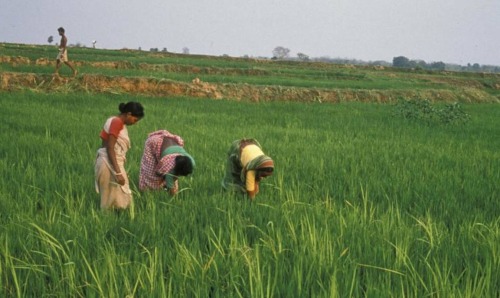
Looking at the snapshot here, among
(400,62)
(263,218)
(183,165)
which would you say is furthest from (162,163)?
(400,62)

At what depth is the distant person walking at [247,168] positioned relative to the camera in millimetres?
3270

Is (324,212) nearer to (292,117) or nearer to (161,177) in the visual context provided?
(161,177)

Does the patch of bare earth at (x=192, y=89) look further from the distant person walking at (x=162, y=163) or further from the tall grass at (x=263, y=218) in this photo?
A: the distant person walking at (x=162, y=163)

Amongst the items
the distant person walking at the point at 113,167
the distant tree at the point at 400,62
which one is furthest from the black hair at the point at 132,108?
the distant tree at the point at 400,62

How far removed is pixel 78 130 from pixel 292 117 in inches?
198

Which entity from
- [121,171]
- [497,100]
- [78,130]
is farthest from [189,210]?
[497,100]

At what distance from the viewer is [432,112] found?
36.0 feet

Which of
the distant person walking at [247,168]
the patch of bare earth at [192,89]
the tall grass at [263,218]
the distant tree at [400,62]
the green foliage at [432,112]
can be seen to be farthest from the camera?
the distant tree at [400,62]

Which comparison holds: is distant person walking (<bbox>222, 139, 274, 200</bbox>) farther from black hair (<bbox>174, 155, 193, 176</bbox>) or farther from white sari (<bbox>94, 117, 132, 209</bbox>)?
white sari (<bbox>94, 117, 132, 209</bbox>)

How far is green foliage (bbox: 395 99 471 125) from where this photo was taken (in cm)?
1025

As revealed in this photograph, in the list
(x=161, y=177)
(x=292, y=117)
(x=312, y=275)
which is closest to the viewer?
(x=312, y=275)

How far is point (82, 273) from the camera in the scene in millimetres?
2006

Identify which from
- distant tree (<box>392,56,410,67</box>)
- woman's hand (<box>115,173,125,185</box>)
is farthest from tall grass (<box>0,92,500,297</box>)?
distant tree (<box>392,56,410,67</box>)

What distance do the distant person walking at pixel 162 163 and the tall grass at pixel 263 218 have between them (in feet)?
0.41
